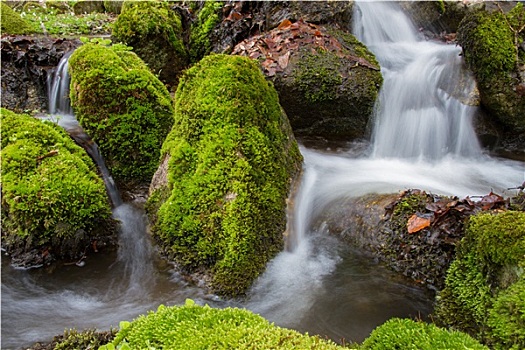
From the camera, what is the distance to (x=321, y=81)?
716 centimetres

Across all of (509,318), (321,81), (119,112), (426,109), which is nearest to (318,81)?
(321,81)

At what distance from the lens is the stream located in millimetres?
4180

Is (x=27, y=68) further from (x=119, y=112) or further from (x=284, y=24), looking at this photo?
(x=284, y=24)

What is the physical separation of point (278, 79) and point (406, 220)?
3.48m

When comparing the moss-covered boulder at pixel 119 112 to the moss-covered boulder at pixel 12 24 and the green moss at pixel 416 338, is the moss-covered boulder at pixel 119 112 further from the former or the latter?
the moss-covered boulder at pixel 12 24

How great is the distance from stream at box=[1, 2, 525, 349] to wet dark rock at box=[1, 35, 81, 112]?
684 mm

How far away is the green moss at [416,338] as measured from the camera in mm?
2474

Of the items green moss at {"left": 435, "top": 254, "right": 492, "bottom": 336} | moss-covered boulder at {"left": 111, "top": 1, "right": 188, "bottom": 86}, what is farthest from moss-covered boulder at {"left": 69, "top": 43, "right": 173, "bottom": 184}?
green moss at {"left": 435, "top": 254, "right": 492, "bottom": 336}

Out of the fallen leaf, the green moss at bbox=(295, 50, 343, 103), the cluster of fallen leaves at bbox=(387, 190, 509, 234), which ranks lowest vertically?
the cluster of fallen leaves at bbox=(387, 190, 509, 234)

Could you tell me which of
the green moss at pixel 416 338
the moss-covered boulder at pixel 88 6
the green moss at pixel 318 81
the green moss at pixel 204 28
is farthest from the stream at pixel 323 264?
the moss-covered boulder at pixel 88 6

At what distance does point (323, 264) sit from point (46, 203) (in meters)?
3.10

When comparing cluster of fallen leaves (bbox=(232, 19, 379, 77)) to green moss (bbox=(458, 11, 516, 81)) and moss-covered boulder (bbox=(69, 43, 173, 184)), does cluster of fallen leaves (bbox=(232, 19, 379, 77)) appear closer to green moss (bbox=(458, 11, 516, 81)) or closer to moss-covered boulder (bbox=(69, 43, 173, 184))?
green moss (bbox=(458, 11, 516, 81))

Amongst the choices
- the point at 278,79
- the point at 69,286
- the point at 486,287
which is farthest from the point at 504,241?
the point at 278,79

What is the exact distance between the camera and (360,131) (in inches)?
298
